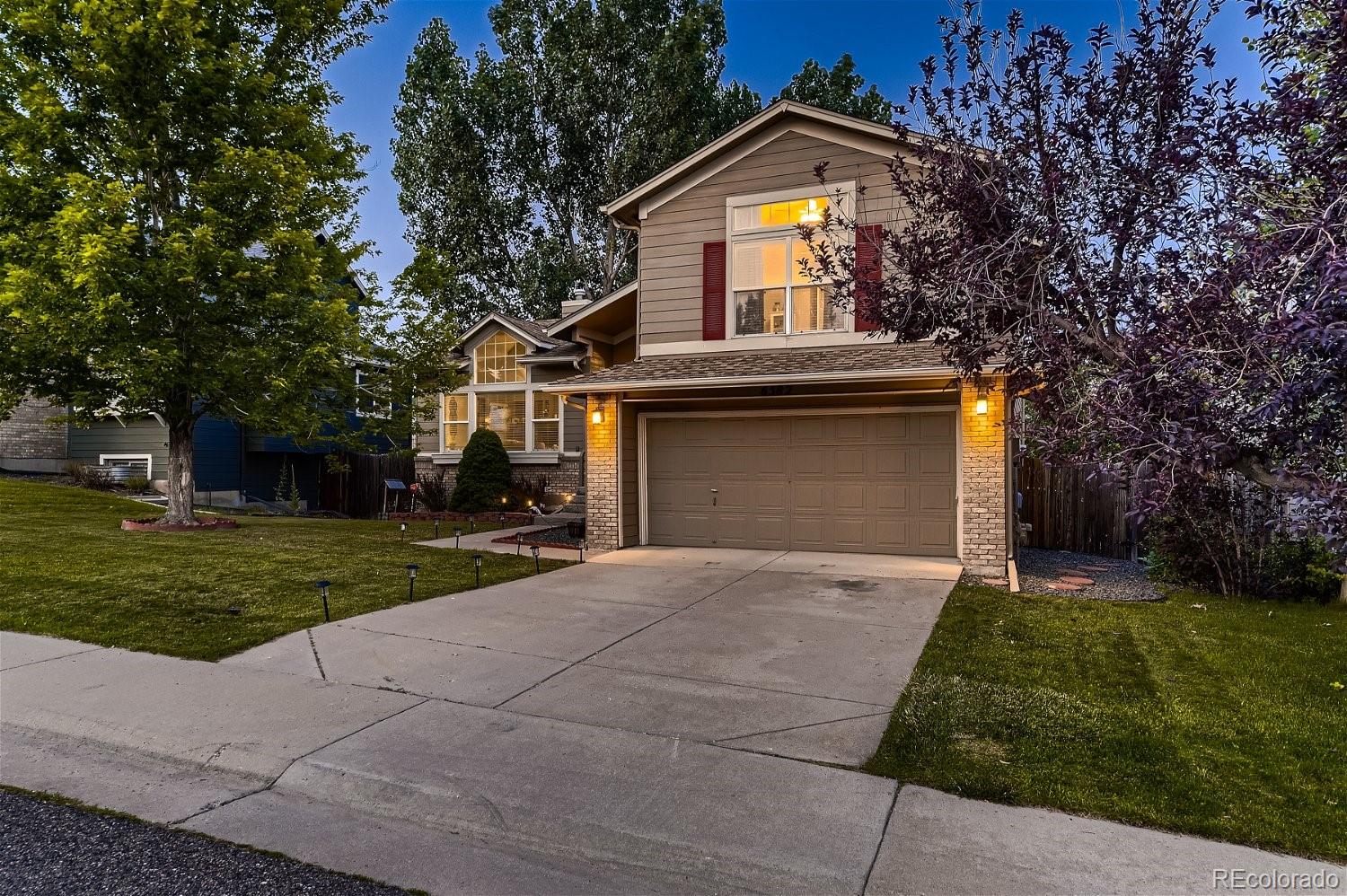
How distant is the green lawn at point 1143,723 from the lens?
3.56 meters

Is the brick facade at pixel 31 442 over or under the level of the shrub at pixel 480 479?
over

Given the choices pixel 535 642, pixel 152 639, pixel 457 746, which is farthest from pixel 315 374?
pixel 457 746

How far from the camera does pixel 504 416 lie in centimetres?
1884

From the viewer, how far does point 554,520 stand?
16.2 metres

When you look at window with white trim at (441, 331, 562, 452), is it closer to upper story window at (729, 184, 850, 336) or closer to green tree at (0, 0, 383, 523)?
green tree at (0, 0, 383, 523)

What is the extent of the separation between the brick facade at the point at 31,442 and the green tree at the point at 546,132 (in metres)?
12.1

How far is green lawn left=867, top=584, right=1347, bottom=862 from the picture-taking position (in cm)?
356

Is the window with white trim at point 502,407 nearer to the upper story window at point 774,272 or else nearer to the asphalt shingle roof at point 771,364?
the asphalt shingle roof at point 771,364

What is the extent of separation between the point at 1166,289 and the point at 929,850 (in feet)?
9.66

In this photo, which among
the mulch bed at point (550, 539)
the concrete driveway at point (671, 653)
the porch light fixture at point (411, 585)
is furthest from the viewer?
the mulch bed at point (550, 539)

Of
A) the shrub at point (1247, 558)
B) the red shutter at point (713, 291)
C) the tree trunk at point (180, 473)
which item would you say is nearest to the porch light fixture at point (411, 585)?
the red shutter at point (713, 291)

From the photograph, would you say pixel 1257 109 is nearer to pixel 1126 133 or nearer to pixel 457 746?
pixel 1126 133

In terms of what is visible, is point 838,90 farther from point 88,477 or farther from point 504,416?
point 88,477

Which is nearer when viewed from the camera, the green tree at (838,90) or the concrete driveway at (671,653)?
the concrete driveway at (671,653)
